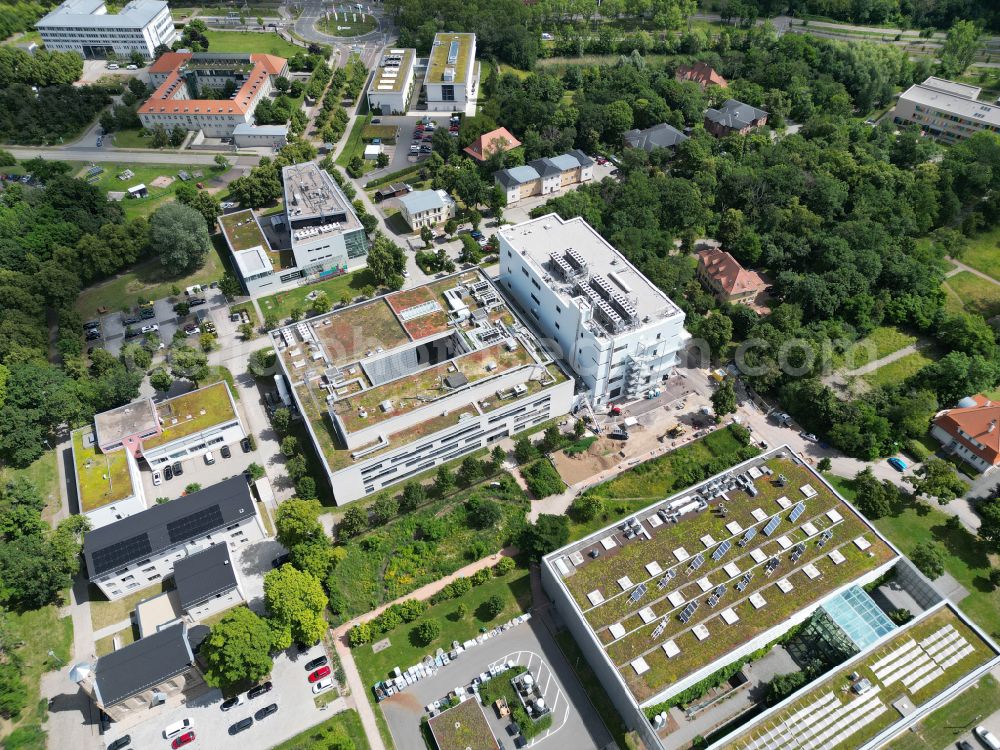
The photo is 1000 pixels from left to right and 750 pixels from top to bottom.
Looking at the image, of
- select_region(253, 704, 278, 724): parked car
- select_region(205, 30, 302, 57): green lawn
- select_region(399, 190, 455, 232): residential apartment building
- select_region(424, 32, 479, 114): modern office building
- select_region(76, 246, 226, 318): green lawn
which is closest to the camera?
select_region(253, 704, 278, 724): parked car

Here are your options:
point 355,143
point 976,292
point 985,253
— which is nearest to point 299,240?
point 355,143

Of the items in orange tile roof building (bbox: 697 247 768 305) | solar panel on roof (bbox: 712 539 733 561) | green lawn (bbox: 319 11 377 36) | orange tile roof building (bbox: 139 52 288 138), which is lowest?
solar panel on roof (bbox: 712 539 733 561)

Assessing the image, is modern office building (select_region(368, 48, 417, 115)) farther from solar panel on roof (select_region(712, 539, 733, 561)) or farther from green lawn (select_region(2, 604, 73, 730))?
solar panel on roof (select_region(712, 539, 733, 561))

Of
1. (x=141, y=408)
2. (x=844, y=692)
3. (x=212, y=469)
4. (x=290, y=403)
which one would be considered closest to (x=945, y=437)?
(x=844, y=692)

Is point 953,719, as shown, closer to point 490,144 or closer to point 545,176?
point 545,176

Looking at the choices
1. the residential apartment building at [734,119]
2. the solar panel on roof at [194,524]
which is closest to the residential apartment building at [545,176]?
the residential apartment building at [734,119]

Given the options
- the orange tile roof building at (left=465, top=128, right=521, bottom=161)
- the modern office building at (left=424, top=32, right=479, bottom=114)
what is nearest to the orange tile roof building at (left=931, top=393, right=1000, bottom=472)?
the orange tile roof building at (left=465, top=128, right=521, bottom=161)

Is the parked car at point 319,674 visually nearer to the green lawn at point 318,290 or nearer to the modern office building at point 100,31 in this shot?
the green lawn at point 318,290
